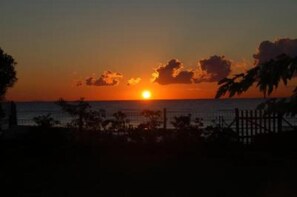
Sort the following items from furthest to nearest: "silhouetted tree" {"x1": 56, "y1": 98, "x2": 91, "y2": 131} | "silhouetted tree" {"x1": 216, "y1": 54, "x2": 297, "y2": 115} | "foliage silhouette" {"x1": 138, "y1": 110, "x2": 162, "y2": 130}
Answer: "silhouetted tree" {"x1": 56, "y1": 98, "x2": 91, "y2": 131}, "foliage silhouette" {"x1": 138, "y1": 110, "x2": 162, "y2": 130}, "silhouetted tree" {"x1": 216, "y1": 54, "x2": 297, "y2": 115}

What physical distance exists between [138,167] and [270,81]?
1055 cm

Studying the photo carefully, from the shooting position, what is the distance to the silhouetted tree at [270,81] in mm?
4434

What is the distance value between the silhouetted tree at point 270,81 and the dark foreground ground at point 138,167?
21.5 feet

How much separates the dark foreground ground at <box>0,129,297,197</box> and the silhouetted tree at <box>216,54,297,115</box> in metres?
6.55

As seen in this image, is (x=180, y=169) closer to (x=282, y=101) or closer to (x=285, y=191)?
(x=285, y=191)

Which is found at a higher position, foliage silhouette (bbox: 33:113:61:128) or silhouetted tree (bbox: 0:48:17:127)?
silhouetted tree (bbox: 0:48:17:127)

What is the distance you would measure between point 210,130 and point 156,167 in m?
4.52

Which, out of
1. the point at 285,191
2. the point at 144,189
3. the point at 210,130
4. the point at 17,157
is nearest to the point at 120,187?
the point at 144,189

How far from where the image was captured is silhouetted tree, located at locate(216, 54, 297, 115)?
443cm

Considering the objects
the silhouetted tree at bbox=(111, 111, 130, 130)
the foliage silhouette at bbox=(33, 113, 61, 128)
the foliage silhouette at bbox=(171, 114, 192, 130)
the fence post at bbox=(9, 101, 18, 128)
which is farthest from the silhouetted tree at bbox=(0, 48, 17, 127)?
the fence post at bbox=(9, 101, 18, 128)

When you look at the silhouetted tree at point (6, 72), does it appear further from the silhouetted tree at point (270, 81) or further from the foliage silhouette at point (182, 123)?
the silhouetted tree at point (270, 81)

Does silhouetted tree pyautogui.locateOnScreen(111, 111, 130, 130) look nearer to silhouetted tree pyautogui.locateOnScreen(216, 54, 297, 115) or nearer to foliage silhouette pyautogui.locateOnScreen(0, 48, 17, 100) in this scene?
foliage silhouette pyautogui.locateOnScreen(0, 48, 17, 100)

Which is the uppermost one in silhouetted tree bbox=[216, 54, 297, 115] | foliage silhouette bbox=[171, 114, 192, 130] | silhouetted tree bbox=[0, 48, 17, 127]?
silhouetted tree bbox=[0, 48, 17, 127]

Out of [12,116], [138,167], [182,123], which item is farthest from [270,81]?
[12,116]
